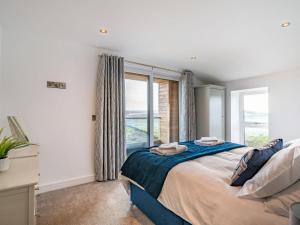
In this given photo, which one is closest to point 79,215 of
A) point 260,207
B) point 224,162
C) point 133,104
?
point 224,162

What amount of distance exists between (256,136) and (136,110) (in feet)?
10.6

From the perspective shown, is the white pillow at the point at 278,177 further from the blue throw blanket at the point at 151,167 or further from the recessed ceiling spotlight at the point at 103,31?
the recessed ceiling spotlight at the point at 103,31

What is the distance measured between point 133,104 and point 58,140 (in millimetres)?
1636

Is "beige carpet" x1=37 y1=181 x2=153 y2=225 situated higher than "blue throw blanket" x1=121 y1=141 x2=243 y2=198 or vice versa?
"blue throw blanket" x1=121 y1=141 x2=243 y2=198

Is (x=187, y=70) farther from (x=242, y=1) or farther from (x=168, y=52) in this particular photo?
(x=242, y=1)

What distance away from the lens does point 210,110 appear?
14.4 feet

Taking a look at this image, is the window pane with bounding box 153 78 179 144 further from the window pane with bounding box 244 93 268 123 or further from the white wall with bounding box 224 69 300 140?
the white wall with bounding box 224 69 300 140

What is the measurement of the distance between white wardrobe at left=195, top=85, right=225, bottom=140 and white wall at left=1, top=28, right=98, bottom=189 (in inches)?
110

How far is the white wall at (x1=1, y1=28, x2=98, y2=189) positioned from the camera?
8.17 feet

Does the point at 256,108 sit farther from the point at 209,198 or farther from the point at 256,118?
the point at 209,198

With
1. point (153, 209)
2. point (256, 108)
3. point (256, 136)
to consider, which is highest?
point (256, 108)

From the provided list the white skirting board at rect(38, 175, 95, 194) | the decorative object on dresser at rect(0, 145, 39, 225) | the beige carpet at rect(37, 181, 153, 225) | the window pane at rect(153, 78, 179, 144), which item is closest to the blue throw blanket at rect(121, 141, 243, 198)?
the beige carpet at rect(37, 181, 153, 225)

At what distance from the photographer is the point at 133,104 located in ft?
12.4

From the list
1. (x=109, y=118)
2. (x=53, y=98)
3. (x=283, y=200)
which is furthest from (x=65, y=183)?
(x=283, y=200)
